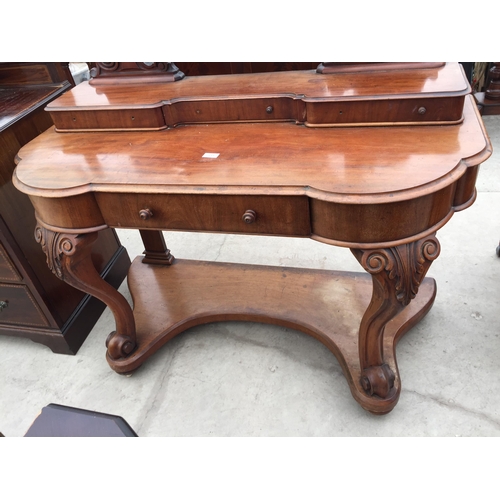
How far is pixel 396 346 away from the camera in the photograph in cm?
172

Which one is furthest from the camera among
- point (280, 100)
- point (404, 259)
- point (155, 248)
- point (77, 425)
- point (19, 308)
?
point (155, 248)

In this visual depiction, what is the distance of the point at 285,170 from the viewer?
107 centimetres

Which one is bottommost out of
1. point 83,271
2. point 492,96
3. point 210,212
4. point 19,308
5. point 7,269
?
point 492,96

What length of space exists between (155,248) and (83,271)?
657 mm

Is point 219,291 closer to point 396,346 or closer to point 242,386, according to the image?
point 242,386

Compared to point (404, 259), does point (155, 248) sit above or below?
below

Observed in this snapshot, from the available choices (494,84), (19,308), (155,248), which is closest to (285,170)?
(155,248)

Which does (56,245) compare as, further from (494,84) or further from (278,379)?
(494,84)

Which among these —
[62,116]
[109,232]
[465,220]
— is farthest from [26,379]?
[465,220]

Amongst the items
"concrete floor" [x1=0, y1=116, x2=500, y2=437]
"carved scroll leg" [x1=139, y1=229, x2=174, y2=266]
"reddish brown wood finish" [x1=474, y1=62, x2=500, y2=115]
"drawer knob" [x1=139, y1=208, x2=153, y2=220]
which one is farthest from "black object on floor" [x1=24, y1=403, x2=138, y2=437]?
"reddish brown wood finish" [x1=474, y1=62, x2=500, y2=115]

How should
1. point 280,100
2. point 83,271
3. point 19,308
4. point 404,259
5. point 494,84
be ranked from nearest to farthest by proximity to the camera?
point 404,259
point 280,100
point 83,271
point 19,308
point 494,84

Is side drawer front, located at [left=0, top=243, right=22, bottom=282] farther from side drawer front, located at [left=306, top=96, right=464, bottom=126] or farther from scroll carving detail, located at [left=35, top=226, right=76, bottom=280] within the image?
side drawer front, located at [left=306, top=96, right=464, bottom=126]

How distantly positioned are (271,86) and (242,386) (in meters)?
1.13

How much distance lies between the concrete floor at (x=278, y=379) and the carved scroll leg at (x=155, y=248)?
1.16 feet
